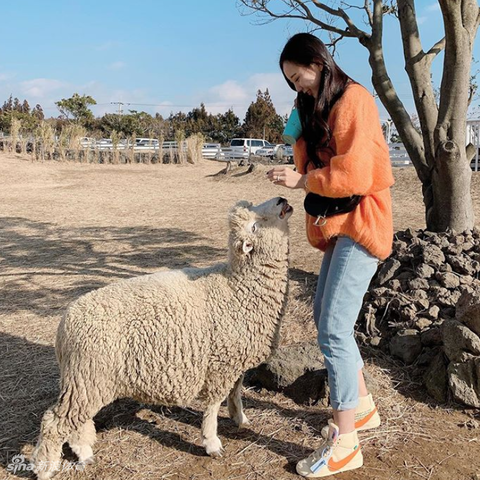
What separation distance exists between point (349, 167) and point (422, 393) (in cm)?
183

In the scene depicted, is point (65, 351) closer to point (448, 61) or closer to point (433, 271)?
point (433, 271)

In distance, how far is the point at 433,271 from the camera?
4.25 m

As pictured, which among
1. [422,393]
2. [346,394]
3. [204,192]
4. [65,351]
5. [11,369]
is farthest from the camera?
[204,192]

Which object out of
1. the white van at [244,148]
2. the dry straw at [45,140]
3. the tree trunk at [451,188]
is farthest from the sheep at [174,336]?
the white van at [244,148]

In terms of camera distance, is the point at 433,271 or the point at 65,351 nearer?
the point at 65,351

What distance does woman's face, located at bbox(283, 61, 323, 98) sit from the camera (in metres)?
2.28

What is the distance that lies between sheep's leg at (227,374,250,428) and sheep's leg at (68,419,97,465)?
775 millimetres

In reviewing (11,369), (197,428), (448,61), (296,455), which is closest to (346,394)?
(296,455)

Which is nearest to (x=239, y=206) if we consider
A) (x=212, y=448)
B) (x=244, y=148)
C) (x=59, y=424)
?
(x=212, y=448)

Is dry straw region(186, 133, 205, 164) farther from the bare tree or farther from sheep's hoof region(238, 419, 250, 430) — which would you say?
sheep's hoof region(238, 419, 250, 430)

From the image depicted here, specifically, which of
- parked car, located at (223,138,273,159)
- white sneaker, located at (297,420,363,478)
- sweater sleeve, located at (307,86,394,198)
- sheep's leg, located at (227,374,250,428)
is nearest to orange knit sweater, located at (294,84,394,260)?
sweater sleeve, located at (307,86,394,198)

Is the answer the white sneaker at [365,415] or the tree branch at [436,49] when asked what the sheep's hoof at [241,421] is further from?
the tree branch at [436,49]

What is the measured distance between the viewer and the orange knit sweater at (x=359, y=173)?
214cm

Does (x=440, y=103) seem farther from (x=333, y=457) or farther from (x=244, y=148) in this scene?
(x=244, y=148)
